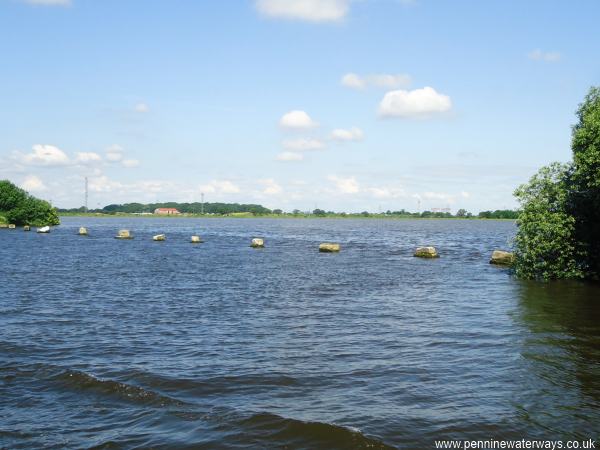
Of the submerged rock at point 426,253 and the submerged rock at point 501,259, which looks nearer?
the submerged rock at point 501,259

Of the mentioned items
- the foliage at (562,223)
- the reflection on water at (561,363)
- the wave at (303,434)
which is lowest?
the wave at (303,434)

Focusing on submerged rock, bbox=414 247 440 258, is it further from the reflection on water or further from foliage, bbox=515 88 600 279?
the reflection on water

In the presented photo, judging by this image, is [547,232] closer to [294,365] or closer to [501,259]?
[501,259]

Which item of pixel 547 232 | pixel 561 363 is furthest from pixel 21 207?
pixel 561 363

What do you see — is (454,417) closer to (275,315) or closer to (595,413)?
(595,413)

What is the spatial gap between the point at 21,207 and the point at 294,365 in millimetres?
146379

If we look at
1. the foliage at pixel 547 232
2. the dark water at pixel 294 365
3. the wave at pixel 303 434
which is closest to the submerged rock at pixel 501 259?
the foliage at pixel 547 232

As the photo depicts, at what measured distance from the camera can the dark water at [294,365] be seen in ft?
38.6

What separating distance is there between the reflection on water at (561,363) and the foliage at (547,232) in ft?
23.8

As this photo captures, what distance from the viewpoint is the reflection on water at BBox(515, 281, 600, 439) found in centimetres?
1245

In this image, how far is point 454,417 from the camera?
12.4 metres

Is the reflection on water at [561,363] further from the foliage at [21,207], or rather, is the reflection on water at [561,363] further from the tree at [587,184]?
the foliage at [21,207]

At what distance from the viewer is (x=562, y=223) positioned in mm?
36719

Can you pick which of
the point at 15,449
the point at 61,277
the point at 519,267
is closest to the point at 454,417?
the point at 15,449
